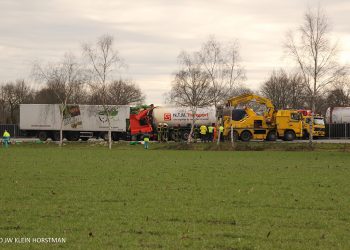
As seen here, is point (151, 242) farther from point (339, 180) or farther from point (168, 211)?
point (339, 180)

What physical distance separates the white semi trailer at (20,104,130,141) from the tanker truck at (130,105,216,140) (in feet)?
7.53

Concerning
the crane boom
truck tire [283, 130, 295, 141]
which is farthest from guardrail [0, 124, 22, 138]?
truck tire [283, 130, 295, 141]

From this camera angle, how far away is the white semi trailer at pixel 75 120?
201 feet

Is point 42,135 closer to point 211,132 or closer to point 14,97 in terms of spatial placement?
point 211,132

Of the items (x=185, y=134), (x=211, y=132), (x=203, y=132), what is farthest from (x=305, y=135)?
(x=185, y=134)

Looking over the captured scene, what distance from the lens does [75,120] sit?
61625mm

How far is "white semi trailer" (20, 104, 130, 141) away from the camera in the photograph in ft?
201

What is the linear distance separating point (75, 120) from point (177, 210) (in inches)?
1986

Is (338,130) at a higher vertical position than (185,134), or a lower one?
higher

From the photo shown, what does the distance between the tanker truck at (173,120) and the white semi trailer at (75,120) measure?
2.30m

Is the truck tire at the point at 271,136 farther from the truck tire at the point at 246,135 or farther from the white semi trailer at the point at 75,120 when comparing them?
the white semi trailer at the point at 75,120

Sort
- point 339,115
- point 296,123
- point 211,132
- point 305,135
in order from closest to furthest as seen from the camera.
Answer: point 296,123 → point 211,132 → point 305,135 → point 339,115

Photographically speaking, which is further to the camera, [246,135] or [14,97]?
[14,97]

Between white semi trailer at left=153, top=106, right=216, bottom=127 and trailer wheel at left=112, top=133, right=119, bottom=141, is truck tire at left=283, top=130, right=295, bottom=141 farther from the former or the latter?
trailer wheel at left=112, top=133, right=119, bottom=141
